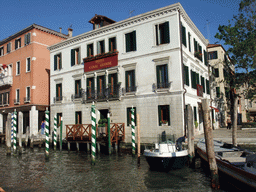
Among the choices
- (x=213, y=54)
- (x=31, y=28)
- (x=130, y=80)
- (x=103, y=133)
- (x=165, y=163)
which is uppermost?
(x=31, y=28)

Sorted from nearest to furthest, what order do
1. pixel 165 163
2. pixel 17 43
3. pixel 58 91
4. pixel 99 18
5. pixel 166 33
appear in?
pixel 165 163, pixel 166 33, pixel 99 18, pixel 58 91, pixel 17 43

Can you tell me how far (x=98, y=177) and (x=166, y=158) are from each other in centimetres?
311

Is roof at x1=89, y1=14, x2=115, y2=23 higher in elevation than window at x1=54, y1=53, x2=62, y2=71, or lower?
higher

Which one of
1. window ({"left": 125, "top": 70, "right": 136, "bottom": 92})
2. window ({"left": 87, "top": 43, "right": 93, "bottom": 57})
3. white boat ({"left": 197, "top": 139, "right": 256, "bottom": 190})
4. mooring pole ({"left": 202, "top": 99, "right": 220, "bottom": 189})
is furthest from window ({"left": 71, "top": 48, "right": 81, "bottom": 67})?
white boat ({"left": 197, "top": 139, "right": 256, "bottom": 190})

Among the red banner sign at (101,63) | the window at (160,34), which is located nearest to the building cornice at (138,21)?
the window at (160,34)

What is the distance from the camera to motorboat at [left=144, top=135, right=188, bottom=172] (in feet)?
34.0

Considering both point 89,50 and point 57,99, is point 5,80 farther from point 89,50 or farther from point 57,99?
point 89,50

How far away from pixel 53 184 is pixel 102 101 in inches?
436

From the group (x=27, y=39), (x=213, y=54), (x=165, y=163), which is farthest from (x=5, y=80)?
(x=213, y=54)

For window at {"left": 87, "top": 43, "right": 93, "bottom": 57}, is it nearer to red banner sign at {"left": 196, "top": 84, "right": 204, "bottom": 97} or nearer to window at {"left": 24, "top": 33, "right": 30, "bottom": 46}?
window at {"left": 24, "top": 33, "right": 30, "bottom": 46}

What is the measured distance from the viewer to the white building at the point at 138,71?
668 inches

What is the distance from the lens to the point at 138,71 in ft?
60.3

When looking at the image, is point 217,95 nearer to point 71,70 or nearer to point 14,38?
point 71,70

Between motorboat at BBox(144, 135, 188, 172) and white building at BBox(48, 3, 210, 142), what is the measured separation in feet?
18.8
